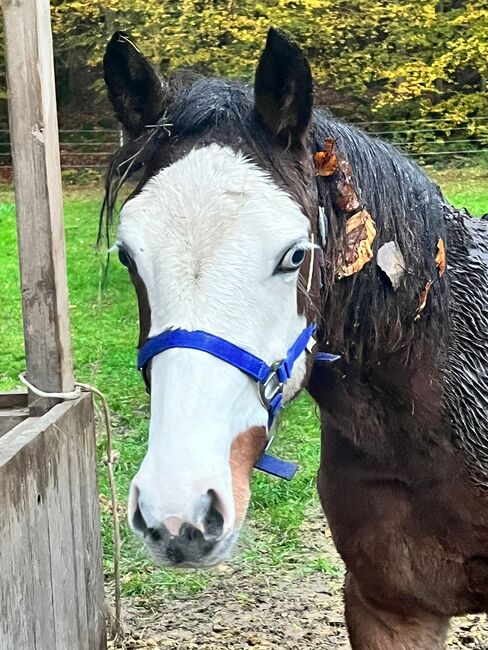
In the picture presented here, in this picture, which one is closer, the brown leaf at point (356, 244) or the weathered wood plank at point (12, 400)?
the brown leaf at point (356, 244)

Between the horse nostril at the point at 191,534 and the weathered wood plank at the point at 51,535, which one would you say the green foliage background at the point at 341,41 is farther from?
the horse nostril at the point at 191,534

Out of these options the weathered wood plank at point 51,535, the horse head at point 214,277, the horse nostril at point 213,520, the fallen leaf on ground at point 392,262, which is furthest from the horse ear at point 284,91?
the weathered wood plank at point 51,535

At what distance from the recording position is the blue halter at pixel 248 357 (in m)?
1.49

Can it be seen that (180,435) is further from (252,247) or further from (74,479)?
(74,479)

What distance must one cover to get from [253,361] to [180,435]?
21 cm

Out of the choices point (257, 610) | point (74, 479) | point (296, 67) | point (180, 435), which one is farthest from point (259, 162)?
point (257, 610)

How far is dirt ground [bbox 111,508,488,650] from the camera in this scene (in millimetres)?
3322

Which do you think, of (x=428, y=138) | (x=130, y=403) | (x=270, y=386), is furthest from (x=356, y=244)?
(x=428, y=138)

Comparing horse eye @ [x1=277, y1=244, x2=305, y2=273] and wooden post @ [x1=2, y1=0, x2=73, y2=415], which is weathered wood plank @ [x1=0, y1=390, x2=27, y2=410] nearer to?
wooden post @ [x1=2, y1=0, x2=73, y2=415]

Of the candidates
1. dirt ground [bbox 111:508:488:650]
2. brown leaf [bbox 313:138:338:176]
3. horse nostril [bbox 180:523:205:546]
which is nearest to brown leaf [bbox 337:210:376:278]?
brown leaf [bbox 313:138:338:176]

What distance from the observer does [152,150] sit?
172 centimetres

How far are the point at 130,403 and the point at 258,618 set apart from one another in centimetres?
234

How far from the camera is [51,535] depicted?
2.37 m

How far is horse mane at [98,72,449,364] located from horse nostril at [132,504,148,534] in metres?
0.62
